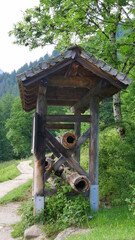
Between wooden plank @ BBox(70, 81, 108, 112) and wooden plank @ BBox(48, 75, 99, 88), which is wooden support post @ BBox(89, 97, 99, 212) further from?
wooden plank @ BBox(48, 75, 99, 88)

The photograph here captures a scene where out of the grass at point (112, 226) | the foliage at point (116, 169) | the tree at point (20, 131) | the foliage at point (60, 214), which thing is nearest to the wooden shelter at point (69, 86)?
the foliage at point (60, 214)

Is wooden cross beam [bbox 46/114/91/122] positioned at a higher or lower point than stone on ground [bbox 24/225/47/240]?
higher

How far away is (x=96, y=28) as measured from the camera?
10.0m

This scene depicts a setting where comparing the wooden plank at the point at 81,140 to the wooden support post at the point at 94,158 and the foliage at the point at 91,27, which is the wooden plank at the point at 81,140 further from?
the foliage at the point at 91,27

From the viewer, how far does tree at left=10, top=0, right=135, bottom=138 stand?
338 inches

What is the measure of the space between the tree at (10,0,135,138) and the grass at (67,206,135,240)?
3.20 m

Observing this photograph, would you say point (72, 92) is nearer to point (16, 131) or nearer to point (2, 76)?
point (16, 131)

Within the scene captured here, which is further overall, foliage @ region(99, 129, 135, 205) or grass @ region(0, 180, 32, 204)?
grass @ region(0, 180, 32, 204)

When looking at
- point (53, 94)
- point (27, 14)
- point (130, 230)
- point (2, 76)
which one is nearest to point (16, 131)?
point (27, 14)

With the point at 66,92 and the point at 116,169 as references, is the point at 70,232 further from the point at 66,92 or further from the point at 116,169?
the point at 66,92

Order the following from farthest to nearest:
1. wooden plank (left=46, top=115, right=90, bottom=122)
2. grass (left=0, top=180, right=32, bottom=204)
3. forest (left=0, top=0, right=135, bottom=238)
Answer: grass (left=0, top=180, right=32, bottom=204) → forest (left=0, top=0, right=135, bottom=238) → wooden plank (left=46, top=115, right=90, bottom=122)

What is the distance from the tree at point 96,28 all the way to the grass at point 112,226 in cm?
320

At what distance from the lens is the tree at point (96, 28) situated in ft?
28.2

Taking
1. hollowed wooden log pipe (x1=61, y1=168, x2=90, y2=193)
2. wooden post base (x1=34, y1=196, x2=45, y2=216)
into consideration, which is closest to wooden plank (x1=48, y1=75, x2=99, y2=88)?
hollowed wooden log pipe (x1=61, y1=168, x2=90, y2=193)
